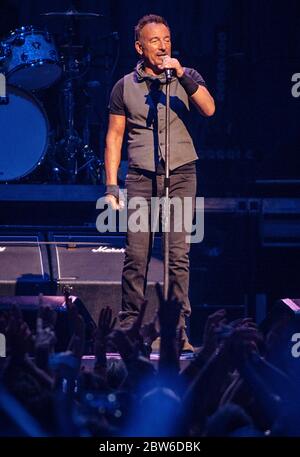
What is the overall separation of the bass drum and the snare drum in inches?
7.3

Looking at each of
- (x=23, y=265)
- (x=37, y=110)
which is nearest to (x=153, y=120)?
(x=23, y=265)

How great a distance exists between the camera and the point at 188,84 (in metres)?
4.56

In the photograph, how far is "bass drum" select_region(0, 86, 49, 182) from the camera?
780 cm

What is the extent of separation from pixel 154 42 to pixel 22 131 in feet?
11.6

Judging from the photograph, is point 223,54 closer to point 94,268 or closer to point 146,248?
point 94,268

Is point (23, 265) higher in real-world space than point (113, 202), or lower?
lower

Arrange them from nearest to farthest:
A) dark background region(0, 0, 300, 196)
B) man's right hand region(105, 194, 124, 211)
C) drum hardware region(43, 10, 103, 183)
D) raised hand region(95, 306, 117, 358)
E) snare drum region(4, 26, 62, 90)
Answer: raised hand region(95, 306, 117, 358) < man's right hand region(105, 194, 124, 211) < snare drum region(4, 26, 62, 90) < drum hardware region(43, 10, 103, 183) < dark background region(0, 0, 300, 196)

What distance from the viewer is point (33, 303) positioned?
188 inches

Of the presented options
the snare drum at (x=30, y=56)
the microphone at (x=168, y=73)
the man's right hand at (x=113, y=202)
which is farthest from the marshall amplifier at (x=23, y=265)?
the snare drum at (x=30, y=56)

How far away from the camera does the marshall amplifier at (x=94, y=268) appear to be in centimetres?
548

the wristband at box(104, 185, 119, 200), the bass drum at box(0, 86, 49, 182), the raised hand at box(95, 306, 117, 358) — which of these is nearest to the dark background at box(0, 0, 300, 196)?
the bass drum at box(0, 86, 49, 182)

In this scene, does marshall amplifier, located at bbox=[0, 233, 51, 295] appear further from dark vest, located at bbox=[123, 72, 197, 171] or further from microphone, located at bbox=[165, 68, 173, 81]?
microphone, located at bbox=[165, 68, 173, 81]

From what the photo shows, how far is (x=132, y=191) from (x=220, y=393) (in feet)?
8.09
